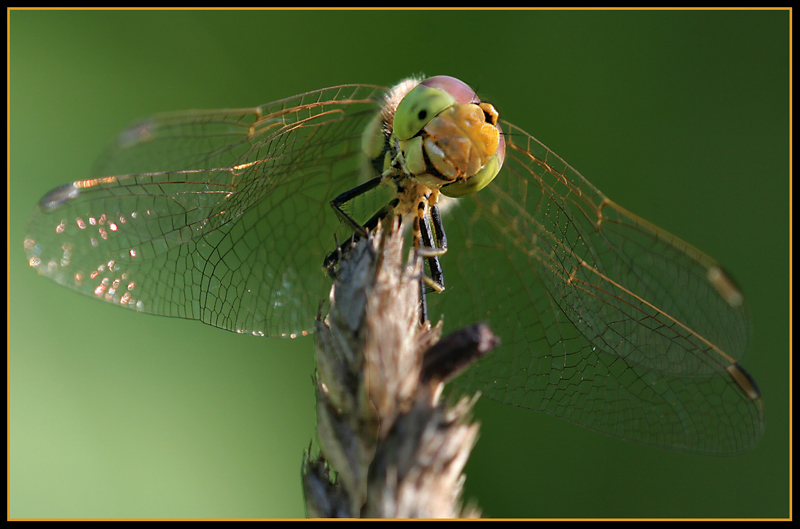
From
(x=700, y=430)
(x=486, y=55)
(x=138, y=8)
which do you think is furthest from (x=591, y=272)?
(x=138, y=8)

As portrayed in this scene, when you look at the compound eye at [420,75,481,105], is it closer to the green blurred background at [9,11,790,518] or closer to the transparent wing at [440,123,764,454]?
the transparent wing at [440,123,764,454]

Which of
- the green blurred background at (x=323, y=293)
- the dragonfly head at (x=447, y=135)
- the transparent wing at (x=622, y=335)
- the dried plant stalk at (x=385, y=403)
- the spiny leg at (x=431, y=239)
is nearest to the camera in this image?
the dried plant stalk at (x=385, y=403)

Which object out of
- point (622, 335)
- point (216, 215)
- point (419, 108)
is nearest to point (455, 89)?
point (419, 108)

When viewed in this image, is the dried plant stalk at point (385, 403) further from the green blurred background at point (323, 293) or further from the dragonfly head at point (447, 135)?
the green blurred background at point (323, 293)

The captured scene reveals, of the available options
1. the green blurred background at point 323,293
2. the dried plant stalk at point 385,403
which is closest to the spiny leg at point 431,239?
the dried plant stalk at point 385,403

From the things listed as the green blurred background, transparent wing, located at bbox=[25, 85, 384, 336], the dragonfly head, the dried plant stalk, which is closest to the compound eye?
the dragonfly head

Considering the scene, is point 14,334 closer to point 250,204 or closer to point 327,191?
point 250,204
